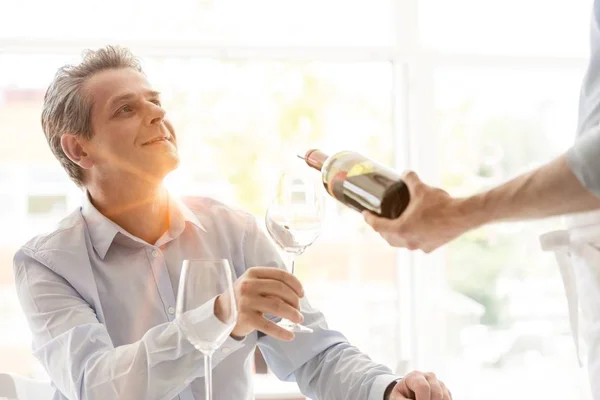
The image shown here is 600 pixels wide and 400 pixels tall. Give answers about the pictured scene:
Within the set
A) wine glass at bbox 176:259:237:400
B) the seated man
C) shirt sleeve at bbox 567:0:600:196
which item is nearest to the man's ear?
the seated man

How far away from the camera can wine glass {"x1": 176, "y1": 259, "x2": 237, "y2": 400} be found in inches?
46.9

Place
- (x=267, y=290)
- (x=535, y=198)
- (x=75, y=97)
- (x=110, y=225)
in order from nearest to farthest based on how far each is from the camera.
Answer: (x=535, y=198)
(x=267, y=290)
(x=110, y=225)
(x=75, y=97)

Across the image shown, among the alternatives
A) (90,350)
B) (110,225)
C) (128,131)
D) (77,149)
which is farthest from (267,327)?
(77,149)

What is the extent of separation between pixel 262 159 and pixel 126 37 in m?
0.83

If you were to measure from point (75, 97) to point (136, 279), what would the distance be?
0.57 m

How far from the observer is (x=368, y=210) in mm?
1415

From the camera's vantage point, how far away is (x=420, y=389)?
148 centimetres

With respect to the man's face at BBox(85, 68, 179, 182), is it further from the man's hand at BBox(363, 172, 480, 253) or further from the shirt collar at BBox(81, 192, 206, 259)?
the man's hand at BBox(363, 172, 480, 253)

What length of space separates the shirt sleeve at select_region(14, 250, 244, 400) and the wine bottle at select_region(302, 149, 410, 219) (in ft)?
1.26

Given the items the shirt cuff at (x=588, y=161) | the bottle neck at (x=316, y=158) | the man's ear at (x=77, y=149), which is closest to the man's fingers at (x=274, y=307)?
the bottle neck at (x=316, y=158)

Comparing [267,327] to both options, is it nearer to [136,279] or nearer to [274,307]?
[274,307]

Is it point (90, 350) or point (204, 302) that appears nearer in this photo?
point (204, 302)

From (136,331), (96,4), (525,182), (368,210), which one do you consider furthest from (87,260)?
(96,4)

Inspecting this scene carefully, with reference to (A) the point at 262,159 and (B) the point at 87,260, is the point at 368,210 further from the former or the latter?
(A) the point at 262,159
